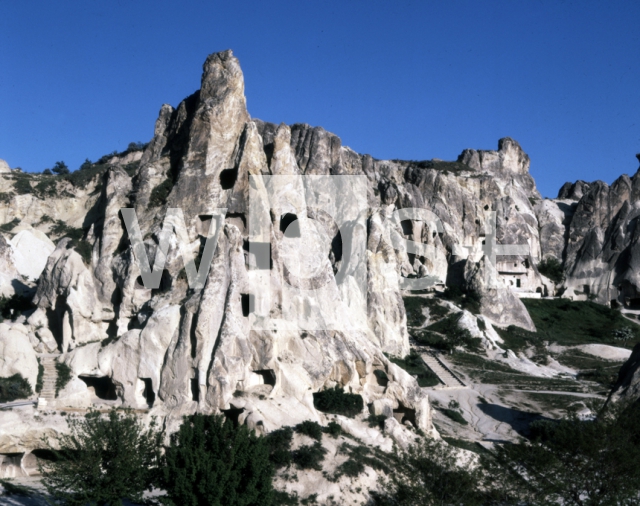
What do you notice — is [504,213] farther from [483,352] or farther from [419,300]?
[483,352]

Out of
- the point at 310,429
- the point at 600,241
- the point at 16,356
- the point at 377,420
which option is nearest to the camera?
the point at 310,429

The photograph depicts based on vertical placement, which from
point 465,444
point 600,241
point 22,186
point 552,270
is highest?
point 22,186

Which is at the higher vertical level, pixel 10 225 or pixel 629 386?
pixel 10 225

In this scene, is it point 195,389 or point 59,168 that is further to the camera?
point 59,168

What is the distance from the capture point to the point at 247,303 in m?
31.9

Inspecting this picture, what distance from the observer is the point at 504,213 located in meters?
97.9

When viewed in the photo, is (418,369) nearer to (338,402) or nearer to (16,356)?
(338,402)

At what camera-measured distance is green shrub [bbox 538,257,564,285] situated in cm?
9269

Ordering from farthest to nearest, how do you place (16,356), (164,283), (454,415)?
(454,415) < (164,283) < (16,356)

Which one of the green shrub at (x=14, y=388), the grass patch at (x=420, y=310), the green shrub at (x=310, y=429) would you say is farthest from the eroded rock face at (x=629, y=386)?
the green shrub at (x=14, y=388)

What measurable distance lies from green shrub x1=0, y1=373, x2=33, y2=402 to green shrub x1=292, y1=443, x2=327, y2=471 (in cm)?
1164

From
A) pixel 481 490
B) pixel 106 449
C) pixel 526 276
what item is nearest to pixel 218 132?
pixel 106 449

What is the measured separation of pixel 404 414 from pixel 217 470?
14111 millimetres

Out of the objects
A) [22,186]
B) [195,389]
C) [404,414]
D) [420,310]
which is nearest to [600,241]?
[420,310]
